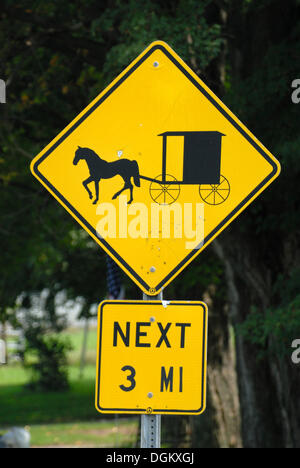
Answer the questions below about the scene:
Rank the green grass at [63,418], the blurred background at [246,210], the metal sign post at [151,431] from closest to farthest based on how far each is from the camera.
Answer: the metal sign post at [151,431] → the blurred background at [246,210] → the green grass at [63,418]

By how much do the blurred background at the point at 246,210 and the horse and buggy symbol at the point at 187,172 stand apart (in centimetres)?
385

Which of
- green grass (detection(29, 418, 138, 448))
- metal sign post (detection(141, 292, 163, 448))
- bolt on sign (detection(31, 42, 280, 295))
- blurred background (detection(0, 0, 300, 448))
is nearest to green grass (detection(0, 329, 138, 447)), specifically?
green grass (detection(29, 418, 138, 448))

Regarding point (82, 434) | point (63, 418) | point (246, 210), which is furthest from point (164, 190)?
point (63, 418)

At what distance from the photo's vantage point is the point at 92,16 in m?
9.99

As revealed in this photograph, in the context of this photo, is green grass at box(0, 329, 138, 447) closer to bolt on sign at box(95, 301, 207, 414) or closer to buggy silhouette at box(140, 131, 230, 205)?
bolt on sign at box(95, 301, 207, 414)

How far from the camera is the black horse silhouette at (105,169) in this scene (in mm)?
3438

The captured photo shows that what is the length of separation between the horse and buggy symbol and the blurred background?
385 centimetres

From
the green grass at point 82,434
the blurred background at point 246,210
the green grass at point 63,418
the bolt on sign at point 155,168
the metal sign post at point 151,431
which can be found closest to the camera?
the metal sign post at point 151,431

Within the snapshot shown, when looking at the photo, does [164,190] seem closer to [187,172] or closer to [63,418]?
[187,172]

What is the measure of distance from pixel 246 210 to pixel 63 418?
47.6 feet

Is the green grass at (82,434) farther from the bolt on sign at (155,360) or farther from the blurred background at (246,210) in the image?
the bolt on sign at (155,360)

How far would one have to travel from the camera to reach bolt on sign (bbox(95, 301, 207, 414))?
3.32 meters

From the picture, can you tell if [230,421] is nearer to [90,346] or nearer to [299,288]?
[299,288]

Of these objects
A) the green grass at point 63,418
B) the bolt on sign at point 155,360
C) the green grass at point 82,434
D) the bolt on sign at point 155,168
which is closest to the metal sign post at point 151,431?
the bolt on sign at point 155,360
